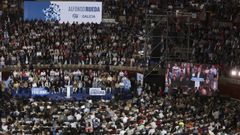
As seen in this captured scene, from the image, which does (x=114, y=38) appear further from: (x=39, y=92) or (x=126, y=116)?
(x=126, y=116)

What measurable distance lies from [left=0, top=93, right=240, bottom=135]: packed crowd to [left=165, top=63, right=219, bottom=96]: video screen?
0.69 meters

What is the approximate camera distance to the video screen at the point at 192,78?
38.3m

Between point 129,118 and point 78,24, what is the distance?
13.7 metres

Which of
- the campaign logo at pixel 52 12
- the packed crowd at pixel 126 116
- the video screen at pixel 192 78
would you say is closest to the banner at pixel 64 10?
the campaign logo at pixel 52 12

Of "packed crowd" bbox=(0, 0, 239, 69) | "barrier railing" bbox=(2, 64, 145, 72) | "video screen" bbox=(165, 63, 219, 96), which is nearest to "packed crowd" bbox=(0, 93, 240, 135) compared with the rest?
"video screen" bbox=(165, 63, 219, 96)

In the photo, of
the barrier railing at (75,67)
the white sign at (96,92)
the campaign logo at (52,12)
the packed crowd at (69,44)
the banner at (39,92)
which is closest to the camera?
the banner at (39,92)

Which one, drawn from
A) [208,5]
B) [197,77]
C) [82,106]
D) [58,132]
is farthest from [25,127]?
[208,5]

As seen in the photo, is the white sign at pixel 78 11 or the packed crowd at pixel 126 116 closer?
the packed crowd at pixel 126 116

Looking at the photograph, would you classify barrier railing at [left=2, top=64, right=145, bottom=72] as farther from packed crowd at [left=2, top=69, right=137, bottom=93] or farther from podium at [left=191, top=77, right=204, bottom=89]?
podium at [left=191, top=77, right=204, bottom=89]

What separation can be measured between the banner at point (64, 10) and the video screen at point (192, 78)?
7099 mm

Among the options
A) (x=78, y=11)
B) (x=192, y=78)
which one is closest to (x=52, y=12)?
(x=78, y=11)

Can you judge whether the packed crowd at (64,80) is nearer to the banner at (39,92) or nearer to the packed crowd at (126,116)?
the banner at (39,92)

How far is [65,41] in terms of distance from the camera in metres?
43.1

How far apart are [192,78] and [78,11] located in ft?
32.7
